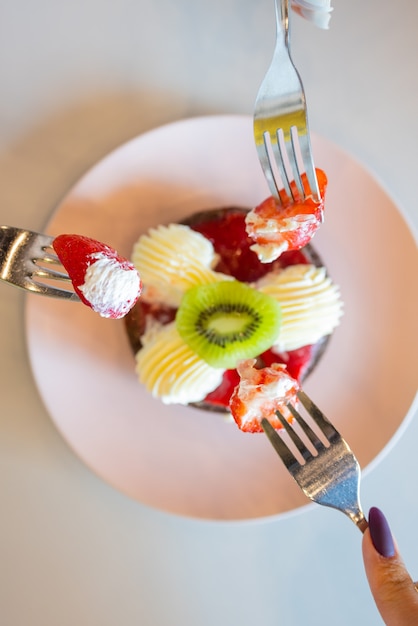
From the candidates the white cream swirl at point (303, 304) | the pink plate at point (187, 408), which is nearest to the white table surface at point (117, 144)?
the pink plate at point (187, 408)

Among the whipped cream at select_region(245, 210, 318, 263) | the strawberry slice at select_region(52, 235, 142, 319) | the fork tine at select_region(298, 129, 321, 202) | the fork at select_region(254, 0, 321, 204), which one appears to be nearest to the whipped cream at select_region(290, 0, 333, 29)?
the fork at select_region(254, 0, 321, 204)

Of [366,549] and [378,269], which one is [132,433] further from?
[378,269]

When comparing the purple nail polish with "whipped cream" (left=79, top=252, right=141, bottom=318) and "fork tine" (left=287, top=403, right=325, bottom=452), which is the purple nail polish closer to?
"fork tine" (left=287, top=403, right=325, bottom=452)

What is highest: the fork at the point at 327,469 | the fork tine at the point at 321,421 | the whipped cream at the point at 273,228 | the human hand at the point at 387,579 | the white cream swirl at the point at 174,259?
the whipped cream at the point at 273,228

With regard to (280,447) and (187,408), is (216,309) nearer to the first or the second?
(187,408)

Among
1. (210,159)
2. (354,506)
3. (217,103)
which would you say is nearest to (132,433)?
(354,506)

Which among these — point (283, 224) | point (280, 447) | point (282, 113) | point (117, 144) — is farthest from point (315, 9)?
point (280, 447)

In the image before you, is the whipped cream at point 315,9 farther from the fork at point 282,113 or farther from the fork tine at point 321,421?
the fork tine at point 321,421
